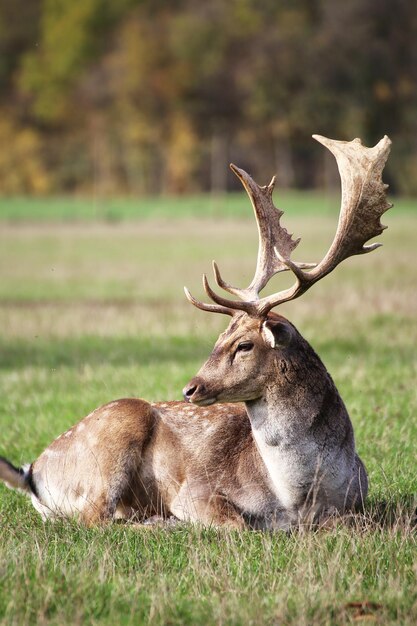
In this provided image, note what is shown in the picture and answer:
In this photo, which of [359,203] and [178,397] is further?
[178,397]

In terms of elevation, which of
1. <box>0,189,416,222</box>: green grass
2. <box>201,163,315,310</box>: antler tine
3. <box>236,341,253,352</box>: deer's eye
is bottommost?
<box>0,189,416,222</box>: green grass

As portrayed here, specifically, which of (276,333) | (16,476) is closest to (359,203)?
(276,333)

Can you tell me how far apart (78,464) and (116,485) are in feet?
0.81

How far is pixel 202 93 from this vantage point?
75.3 metres

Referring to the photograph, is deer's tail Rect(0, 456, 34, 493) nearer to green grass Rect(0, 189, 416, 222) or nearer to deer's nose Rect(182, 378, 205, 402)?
deer's nose Rect(182, 378, 205, 402)

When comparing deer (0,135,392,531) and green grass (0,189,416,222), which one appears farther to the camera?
green grass (0,189,416,222)

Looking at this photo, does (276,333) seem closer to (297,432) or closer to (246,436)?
(297,432)

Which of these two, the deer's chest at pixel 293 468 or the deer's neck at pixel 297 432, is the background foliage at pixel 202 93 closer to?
the deer's neck at pixel 297 432

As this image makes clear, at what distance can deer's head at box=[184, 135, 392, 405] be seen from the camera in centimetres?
562

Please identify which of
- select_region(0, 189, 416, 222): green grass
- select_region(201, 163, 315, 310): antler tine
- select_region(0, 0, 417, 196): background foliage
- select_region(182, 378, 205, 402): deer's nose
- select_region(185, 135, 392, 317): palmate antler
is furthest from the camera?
select_region(0, 0, 417, 196): background foliage

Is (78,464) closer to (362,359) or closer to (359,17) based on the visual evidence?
(362,359)

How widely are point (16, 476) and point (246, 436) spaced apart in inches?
48.0

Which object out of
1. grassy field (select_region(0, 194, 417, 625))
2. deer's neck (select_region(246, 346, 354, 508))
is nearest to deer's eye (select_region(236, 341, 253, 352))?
deer's neck (select_region(246, 346, 354, 508))

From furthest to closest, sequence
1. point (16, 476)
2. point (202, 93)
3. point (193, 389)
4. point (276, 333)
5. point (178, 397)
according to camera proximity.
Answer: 1. point (202, 93)
2. point (178, 397)
3. point (16, 476)
4. point (276, 333)
5. point (193, 389)
